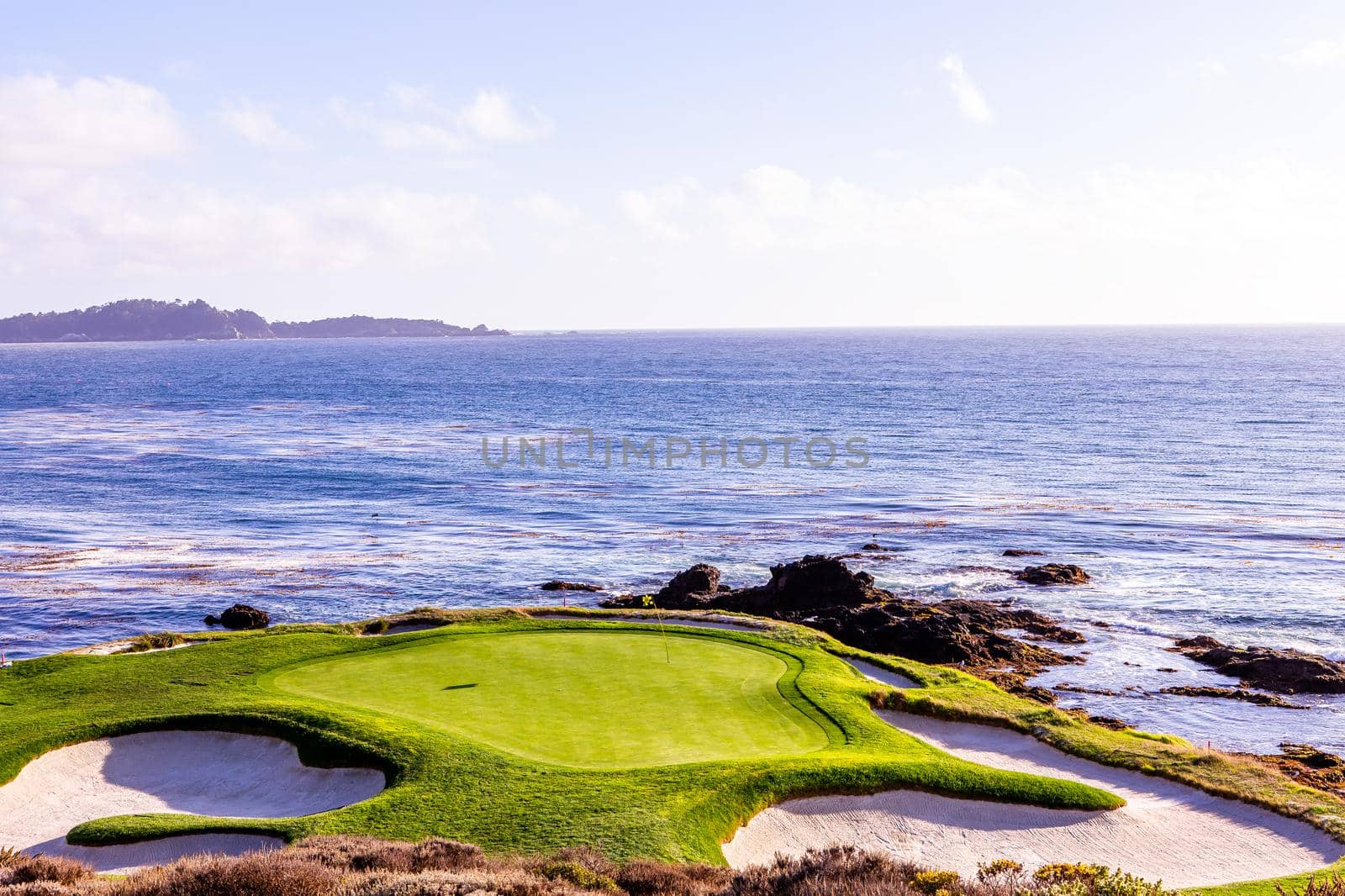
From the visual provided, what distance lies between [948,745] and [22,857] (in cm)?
1400

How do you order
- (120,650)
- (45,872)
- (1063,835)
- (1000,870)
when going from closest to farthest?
(45,872), (1000,870), (1063,835), (120,650)

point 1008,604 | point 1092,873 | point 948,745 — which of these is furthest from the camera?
point 1008,604

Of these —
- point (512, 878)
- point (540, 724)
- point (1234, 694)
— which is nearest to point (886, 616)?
point (1234, 694)

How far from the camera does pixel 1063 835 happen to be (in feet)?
50.2

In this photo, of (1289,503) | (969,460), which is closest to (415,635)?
(1289,503)

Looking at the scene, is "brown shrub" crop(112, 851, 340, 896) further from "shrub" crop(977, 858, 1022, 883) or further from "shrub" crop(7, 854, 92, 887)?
"shrub" crop(977, 858, 1022, 883)

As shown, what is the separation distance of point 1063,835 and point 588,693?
318 inches

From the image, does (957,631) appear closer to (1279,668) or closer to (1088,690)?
(1088,690)

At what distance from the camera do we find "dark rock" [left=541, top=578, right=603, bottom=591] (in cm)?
3681

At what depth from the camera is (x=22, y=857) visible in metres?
12.7

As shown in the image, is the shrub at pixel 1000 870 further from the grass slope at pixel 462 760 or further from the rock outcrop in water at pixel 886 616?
the rock outcrop in water at pixel 886 616

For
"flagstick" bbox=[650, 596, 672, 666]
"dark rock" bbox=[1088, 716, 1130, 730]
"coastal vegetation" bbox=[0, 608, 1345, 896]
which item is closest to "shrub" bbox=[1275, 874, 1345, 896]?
"coastal vegetation" bbox=[0, 608, 1345, 896]

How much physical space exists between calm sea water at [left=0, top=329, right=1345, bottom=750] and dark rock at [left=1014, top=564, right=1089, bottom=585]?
3.02ft

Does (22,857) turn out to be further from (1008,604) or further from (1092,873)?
(1008,604)
